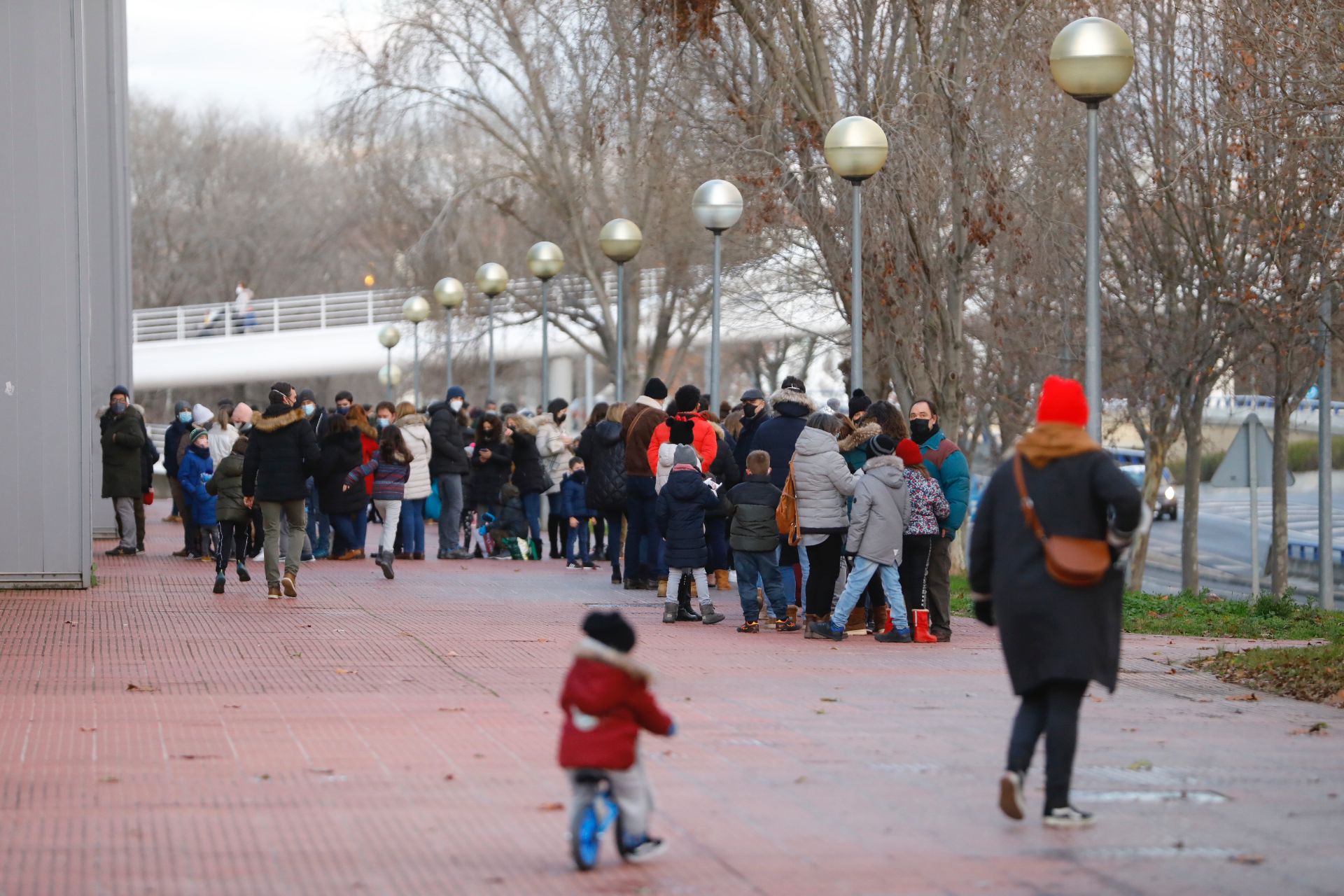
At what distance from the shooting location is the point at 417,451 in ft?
68.0

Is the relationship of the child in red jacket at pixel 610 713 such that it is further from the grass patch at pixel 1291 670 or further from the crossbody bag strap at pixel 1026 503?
the grass patch at pixel 1291 670

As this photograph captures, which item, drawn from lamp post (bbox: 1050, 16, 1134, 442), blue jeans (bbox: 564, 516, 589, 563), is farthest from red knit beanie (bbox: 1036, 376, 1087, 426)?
blue jeans (bbox: 564, 516, 589, 563)

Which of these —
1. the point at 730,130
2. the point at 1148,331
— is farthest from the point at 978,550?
the point at 1148,331

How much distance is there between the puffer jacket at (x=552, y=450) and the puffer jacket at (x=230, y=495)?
5.24 metres

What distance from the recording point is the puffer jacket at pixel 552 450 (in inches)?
853

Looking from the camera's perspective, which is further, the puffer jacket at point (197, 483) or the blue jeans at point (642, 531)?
the puffer jacket at point (197, 483)

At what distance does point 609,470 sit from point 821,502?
16.7 feet

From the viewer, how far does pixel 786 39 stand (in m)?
21.9

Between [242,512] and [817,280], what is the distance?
18461 millimetres

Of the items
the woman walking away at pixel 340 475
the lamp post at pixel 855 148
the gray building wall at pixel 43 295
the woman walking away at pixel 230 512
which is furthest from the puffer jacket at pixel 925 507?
the woman walking away at pixel 340 475

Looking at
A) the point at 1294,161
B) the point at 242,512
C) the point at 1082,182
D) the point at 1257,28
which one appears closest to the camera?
the point at 242,512

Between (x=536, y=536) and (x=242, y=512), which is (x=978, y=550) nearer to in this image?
(x=242, y=512)

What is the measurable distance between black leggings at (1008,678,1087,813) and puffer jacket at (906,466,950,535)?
6.01 m

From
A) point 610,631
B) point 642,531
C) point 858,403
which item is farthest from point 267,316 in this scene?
point 610,631
